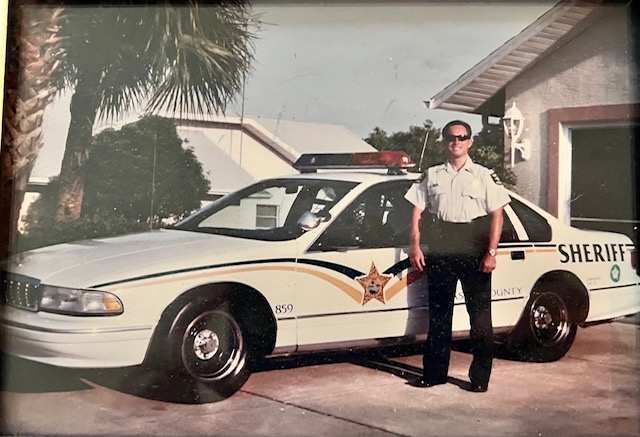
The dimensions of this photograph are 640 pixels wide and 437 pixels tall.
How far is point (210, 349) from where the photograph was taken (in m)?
4.95

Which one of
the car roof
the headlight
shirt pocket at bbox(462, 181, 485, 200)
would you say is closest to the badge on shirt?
shirt pocket at bbox(462, 181, 485, 200)

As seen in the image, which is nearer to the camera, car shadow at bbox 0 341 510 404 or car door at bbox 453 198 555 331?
car shadow at bbox 0 341 510 404

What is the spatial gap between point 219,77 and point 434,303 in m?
2.25

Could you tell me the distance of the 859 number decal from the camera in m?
5.02

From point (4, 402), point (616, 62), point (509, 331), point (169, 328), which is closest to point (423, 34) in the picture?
point (616, 62)

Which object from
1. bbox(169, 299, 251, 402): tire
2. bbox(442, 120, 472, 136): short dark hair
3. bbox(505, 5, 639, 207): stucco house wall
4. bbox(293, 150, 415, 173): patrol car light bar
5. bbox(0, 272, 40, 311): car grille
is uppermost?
bbox(505, 5, 639, 207): stucco house wall

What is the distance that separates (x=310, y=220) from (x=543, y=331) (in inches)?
77.8

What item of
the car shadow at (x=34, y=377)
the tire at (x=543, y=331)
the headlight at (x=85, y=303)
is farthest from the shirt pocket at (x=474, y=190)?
the car shadow at (x=34, y=377)

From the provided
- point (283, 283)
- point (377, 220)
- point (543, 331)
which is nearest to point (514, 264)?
point (543, 331)

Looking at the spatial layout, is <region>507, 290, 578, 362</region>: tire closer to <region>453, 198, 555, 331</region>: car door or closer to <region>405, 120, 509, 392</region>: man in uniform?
<region>453, 198, 555, 331</region>: car door

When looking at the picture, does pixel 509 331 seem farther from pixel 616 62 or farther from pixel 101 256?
pixel 101 256

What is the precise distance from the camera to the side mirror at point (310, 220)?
5.13 m

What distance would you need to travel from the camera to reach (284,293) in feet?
16.5

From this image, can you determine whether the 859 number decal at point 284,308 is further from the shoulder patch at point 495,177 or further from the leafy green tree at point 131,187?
the shoulder patch at point 495,177
